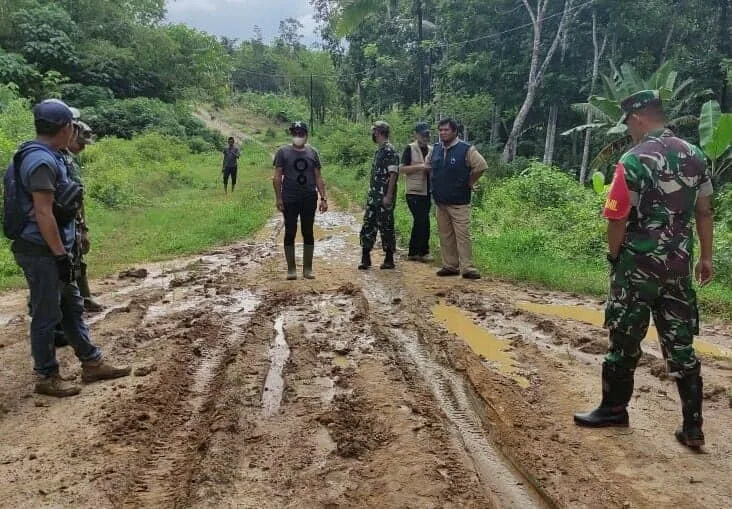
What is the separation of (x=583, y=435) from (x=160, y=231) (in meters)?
9.46

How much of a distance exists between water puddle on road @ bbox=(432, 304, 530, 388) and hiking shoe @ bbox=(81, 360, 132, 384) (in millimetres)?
2787

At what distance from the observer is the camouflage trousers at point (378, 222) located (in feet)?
26.2

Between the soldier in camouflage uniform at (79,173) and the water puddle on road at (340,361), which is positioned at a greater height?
the soldier in camouflage uniform at (79,173)

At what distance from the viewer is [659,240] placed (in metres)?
3.18

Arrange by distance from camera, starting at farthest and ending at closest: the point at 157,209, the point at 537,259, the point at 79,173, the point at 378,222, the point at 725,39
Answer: the point at 725,39, the point at 157,209, the point at 537,259, the point at 378,222, the point at 79,173

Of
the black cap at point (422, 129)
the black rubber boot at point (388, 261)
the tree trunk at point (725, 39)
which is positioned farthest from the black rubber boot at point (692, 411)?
the tree trunk at point (725, 39)

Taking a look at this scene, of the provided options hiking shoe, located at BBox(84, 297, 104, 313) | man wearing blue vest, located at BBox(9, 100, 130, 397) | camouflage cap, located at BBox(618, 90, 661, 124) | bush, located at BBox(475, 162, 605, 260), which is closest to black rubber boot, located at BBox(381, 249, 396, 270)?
bush, located at BBox(475, 162, 605, 260)

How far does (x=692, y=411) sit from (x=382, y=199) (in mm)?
5238

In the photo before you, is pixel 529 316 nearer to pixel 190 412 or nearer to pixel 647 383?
pixel 647 383

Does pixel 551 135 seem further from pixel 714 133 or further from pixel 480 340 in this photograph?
pixel 480 340

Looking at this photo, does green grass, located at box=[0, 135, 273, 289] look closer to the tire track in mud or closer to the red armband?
the tire track in mud

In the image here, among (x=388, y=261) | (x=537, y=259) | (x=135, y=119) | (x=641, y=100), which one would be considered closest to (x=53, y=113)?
(x=641, y=100)

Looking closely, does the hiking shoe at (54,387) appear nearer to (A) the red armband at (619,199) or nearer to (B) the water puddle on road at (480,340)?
(B) the water puddle on road at (480,340)

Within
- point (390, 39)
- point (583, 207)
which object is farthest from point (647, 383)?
point (390, 39)
